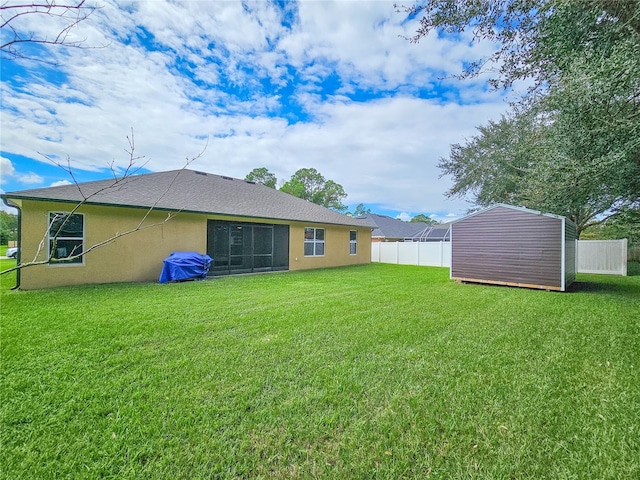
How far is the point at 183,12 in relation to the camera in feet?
16.4

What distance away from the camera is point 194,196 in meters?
10.6

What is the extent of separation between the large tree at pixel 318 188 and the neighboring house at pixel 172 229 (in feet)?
61.3

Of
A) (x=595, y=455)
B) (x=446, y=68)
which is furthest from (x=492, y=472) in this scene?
(x=446, y=68)

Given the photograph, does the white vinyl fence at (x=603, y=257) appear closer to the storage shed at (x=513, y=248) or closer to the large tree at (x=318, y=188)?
the storage shed at (x=513, y=248)

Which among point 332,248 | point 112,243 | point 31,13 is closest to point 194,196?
point 112,243

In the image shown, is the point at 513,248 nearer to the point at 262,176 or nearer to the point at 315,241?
the point at 315,241

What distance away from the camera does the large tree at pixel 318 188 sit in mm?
33844

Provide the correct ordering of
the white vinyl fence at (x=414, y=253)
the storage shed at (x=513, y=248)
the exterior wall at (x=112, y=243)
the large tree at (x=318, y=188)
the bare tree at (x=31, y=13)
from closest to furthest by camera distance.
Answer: the bare tree at (x=31, y=13)
the exterior wall at (x=112, y=243)
the storage shed at (x=513, y=248)
the white vinyl fence at (x=414, y=253)
the large tree at (x=318, y=188)

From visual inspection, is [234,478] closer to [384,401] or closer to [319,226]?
[384,401]

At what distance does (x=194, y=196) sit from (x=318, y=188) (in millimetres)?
24922

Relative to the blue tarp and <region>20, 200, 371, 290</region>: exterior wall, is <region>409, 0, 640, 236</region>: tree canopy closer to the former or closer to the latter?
the blue tarp

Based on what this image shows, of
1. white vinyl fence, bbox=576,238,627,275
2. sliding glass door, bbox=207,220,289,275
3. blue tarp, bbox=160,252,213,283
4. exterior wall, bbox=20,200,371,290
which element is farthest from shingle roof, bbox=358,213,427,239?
blue tarp, bbox=160,252,213,283

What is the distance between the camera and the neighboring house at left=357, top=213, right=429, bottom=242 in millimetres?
26844

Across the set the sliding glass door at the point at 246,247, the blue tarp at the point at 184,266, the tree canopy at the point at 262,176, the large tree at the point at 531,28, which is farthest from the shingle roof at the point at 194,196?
the tree canopy at the point at 262,176
